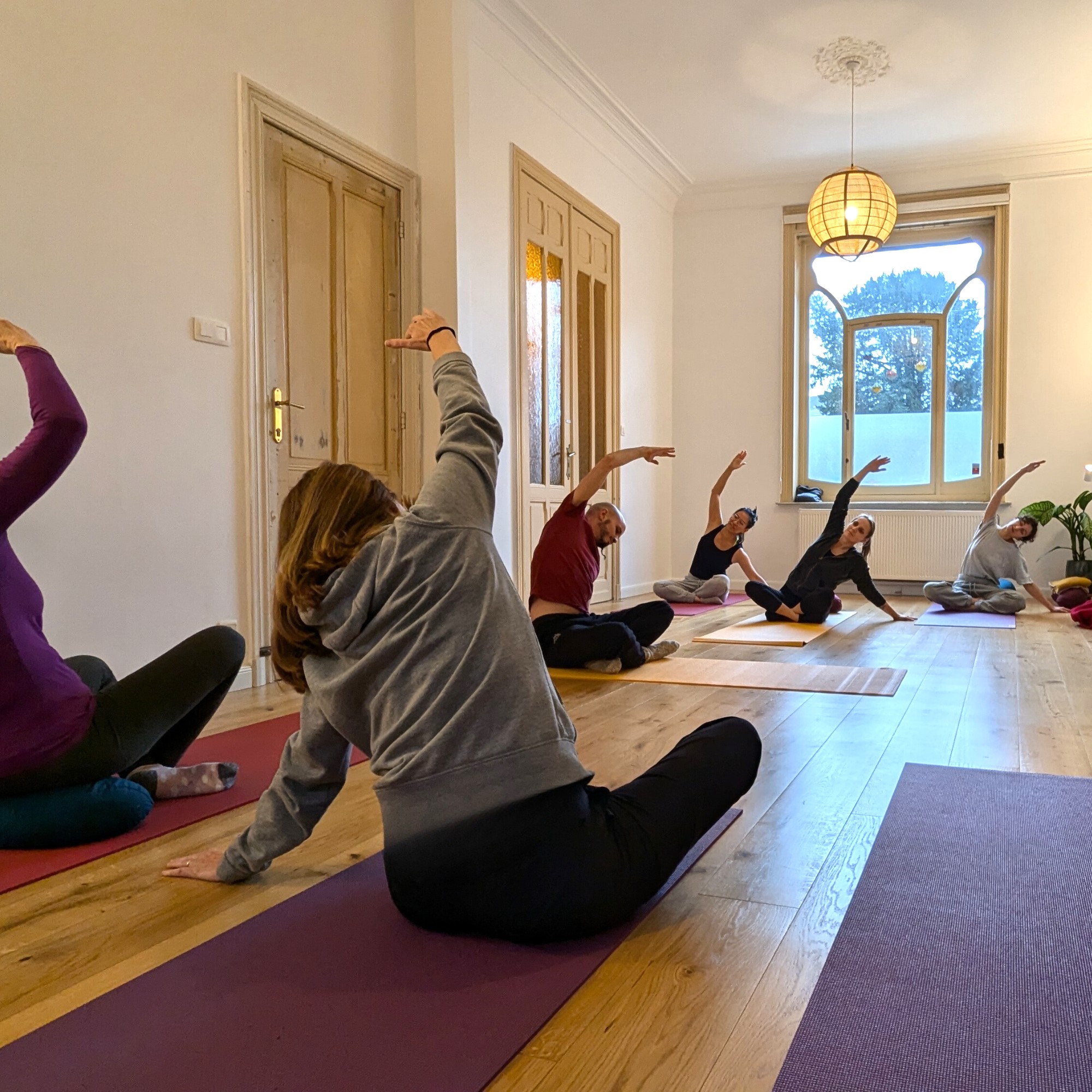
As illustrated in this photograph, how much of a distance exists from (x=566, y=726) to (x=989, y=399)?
7.37 metres

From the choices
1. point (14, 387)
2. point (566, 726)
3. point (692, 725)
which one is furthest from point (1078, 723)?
point (14, 387)

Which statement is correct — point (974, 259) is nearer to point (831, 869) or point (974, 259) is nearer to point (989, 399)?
point (989, 399)

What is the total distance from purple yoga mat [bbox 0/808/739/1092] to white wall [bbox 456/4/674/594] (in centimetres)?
Answer: 388

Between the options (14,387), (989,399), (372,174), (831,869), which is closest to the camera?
(831,869)

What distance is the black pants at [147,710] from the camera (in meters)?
1.97

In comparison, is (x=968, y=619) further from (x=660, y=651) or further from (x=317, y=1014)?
(x=317, y=1014)

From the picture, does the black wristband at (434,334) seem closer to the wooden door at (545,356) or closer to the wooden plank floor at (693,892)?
the wooden plank floor at (693,892)

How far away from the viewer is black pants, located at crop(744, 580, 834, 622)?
582 centimetres

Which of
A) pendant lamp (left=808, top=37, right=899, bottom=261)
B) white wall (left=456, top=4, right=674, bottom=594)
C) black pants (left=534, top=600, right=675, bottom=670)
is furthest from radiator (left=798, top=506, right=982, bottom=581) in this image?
black pants (left=534, top=600, right=675, bottom=670)

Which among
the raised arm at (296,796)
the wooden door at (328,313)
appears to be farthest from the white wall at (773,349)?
the raised arm at (296,796)

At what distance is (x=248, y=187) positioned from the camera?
382 centimetres

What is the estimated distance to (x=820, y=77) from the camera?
6.36 metres

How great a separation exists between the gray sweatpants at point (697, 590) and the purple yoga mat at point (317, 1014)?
5.65 metres

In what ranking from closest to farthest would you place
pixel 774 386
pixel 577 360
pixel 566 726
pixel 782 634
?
1. pixel 566 726
2. pixel 782 634
3. pixel 577 360
4. pixel 774 386
